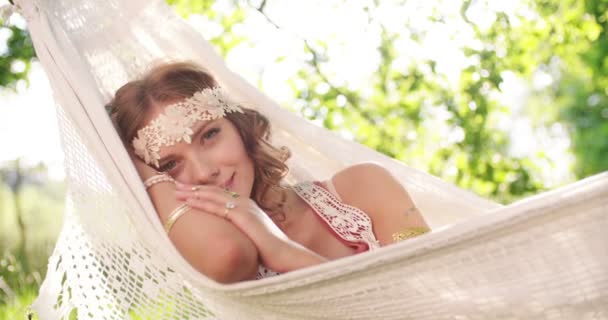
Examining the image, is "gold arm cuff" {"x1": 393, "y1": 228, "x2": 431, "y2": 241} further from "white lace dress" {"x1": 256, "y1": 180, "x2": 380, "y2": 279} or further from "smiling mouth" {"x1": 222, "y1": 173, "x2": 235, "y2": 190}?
"smiling mouth" {"x1": 222, "y1": 173, "x2": 235, "y2": 190}

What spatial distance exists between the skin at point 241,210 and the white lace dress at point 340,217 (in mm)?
19

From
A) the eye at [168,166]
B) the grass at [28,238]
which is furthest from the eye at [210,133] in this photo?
the grass at [28,238]

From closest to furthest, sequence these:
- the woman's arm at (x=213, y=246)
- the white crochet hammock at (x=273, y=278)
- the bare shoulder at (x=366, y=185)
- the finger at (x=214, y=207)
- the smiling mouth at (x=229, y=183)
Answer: the white crochet hammock at (x=273, y=278), the woman's arm at (x=213, y=246), the finger at (x=214, y=207), the smiling mouth at (x=229, y=183), the bare shoulder at (x=366, y=185)

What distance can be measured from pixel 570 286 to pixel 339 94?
2898mm

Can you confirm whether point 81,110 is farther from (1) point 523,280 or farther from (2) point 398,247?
(1) point 523,280

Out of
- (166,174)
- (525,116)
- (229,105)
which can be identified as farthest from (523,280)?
(525,116)

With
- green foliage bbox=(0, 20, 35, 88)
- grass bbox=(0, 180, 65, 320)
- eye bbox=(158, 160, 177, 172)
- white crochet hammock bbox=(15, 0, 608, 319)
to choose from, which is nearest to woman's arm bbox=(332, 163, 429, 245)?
white crochet hammock bbox=(15, 0, 608, 319)

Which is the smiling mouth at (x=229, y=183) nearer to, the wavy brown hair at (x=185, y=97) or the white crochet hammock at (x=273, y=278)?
the wavy brown hair at (x=185, y=97)

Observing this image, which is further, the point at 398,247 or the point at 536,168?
the point at 536,168

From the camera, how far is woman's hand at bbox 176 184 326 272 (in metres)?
1.60

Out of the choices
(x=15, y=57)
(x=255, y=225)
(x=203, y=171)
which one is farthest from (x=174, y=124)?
(x=15, y=57)

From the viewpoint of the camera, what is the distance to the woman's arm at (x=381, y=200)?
192 cm

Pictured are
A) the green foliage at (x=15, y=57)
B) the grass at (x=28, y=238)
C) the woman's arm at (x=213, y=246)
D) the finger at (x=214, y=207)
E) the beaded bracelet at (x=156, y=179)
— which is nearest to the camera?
the woman's arm at (x=213, y=246)

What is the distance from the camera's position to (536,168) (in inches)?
176
